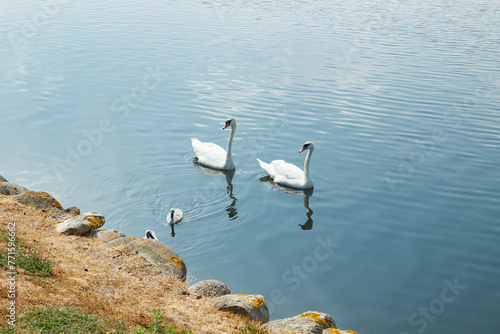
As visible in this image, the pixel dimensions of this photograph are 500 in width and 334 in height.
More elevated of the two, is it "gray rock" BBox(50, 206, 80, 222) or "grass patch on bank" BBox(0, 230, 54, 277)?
"grass patch on bank" BBox(0, 230, 54, 277)

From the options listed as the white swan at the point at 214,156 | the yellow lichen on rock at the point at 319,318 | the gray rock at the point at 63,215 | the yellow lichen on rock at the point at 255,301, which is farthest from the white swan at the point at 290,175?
the yellow lichen on rock at the point at 319,318

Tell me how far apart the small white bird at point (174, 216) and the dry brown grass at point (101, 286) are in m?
2.63

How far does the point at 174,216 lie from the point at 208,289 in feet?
13.8

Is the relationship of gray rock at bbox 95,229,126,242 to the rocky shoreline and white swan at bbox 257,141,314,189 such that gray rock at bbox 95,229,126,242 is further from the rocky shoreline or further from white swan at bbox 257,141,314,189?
white swan at bbox 257,141,314,189

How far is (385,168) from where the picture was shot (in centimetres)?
1680

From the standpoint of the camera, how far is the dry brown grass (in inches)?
274

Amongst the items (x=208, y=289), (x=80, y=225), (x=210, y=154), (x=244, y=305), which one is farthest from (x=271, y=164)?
(x=244, y=305)

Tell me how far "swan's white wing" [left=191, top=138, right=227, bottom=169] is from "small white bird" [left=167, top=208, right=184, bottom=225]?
3.98 meters

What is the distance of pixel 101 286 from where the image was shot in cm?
816

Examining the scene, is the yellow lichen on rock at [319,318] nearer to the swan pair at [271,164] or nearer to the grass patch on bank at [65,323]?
the grass patch on bank at [65,323]

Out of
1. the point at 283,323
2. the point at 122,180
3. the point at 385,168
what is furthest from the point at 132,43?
the point at 283,323

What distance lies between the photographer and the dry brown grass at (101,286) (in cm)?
697

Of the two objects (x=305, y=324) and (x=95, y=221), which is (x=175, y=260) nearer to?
(x=95, y=221)

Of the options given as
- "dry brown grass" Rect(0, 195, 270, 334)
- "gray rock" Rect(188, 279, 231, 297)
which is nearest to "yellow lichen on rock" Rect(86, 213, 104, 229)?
"dry brown grass" Rect(0, 195, 270, 334)
